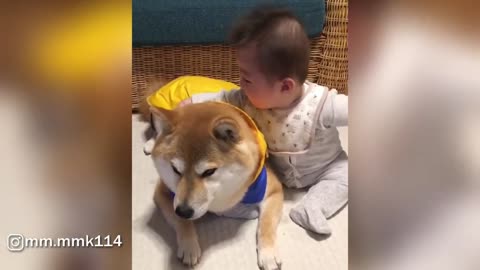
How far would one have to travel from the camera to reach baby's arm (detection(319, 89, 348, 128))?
796mm

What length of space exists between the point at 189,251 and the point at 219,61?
0.90ft

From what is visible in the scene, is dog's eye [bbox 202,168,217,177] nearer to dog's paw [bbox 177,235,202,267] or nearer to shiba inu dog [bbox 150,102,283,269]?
shiba inu dog [bbox 150,102,283,269]

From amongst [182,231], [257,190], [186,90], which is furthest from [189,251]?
[186,90]

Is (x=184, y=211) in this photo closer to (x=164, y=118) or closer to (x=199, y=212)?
(x=199, y=212)

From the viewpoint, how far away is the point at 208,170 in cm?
73

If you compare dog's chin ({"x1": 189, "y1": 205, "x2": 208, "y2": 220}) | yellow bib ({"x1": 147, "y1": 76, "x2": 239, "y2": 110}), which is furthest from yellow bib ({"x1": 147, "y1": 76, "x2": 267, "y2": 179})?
dog's chin ({"x1": 189, "y1": 205, "x2": 208, "y2": 220})

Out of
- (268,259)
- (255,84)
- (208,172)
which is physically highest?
(255,84)

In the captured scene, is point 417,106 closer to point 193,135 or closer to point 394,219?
point 394,219

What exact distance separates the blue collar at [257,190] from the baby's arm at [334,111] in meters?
0.12

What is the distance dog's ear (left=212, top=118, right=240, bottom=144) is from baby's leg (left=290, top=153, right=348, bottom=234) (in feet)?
0.49

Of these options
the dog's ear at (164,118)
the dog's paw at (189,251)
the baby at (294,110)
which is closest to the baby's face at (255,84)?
the baby at (294,110)

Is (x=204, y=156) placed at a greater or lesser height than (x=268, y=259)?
greater

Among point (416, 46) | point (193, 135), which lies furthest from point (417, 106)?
point (193, 135)

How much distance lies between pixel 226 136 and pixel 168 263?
0.20 metres
